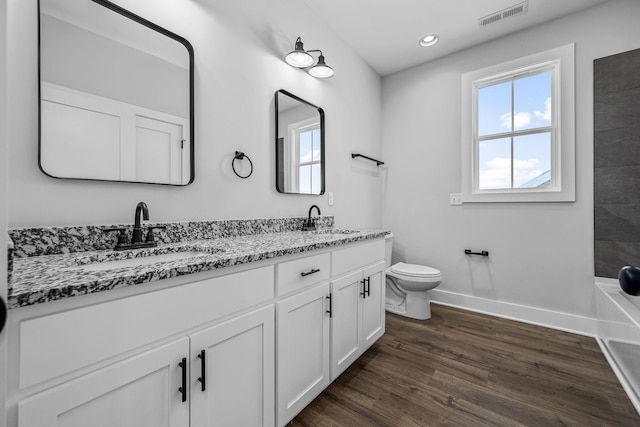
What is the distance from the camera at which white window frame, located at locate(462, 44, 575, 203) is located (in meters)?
2.23

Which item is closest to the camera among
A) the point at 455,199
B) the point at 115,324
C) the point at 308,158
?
the point at 115,324

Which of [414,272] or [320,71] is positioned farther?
[414,272]

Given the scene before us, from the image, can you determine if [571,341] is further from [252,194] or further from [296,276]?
[252,194]

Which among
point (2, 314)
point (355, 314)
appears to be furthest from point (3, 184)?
point (355, 314)

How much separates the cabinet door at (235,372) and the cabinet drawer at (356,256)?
504 mm

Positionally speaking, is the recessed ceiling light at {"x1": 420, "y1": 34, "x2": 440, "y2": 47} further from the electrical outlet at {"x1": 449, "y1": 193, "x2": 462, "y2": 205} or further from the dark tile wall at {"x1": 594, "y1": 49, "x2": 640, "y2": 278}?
the electrical outlet at {"x1": 449, "y1": 193, "x2": 462, "y2": 205}

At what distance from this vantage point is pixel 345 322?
1.57m

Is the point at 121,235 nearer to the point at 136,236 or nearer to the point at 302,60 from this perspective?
the point at 136,236

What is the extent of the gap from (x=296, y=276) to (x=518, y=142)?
2.54 metres

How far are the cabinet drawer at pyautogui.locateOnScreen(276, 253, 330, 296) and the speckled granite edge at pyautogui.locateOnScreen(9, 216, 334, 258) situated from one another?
1.83 ft

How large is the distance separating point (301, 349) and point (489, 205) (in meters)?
2.28

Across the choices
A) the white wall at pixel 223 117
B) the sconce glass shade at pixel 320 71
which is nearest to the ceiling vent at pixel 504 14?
the white wall at pixel 223 117

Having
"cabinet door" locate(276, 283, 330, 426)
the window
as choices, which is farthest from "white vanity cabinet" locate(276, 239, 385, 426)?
the window

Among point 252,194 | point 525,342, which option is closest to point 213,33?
point 252,194
